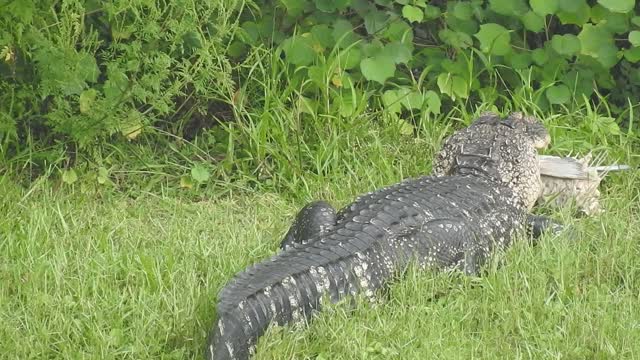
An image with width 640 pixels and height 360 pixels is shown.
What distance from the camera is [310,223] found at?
17.8 feet

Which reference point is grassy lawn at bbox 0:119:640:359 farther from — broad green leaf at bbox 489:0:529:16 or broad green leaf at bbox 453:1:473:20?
broad green leaf at bbox 453:1:473:20

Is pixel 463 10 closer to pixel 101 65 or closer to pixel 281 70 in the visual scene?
pixel 281 70

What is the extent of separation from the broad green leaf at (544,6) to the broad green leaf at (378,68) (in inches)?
34.7

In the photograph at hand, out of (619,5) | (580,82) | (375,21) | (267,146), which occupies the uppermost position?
(619,5)

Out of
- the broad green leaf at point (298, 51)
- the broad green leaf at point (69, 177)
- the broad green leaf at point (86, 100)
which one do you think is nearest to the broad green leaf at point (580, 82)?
the broad green leaf at point (298, 51)

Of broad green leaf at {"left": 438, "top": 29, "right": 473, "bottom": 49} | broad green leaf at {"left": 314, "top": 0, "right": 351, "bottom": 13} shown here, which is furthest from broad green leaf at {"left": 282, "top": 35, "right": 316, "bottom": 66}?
broad green leaf at {"left": 438, "top": 29, "right": 473, "bottom": 49}

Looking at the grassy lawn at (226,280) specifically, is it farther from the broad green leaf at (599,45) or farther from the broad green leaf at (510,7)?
the broad green leaf at (510,7)

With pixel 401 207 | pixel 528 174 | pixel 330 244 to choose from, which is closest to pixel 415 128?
pixel 528 174

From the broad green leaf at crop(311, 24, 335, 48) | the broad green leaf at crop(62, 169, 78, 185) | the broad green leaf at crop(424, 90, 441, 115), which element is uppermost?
the broad green leaf at crop(311, 24, 335, 48)

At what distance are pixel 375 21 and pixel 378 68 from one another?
389 mm

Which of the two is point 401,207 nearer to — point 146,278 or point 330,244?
point 330,244

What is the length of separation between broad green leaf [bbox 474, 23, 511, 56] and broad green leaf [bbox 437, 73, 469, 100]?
0.81 feet

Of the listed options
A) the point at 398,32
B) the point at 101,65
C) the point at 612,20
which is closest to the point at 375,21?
the point at 398,32

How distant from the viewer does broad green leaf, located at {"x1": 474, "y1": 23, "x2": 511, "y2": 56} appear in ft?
22.0
